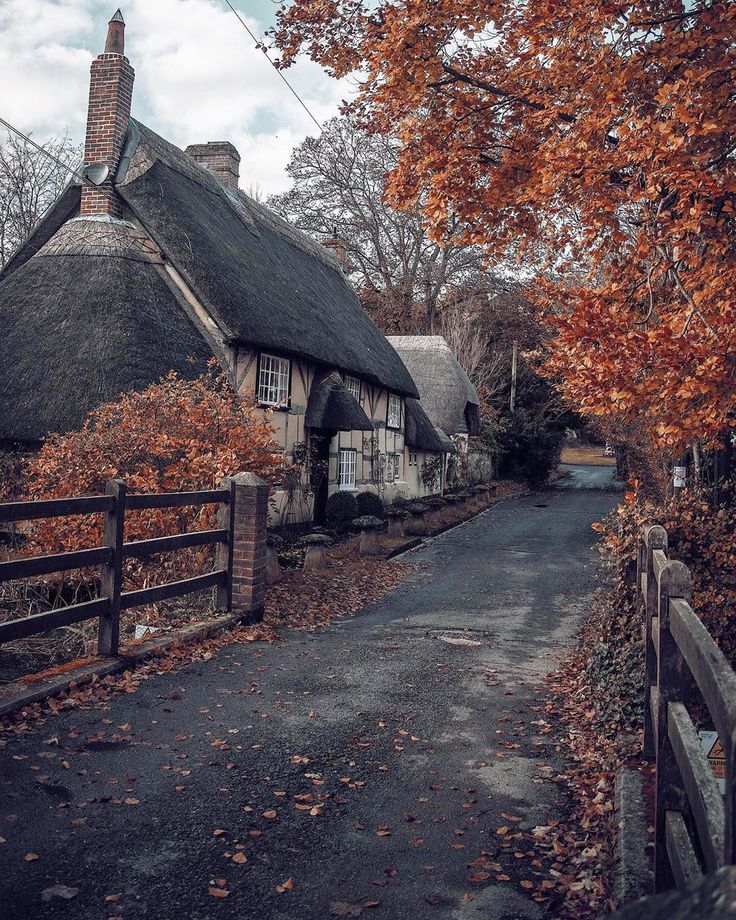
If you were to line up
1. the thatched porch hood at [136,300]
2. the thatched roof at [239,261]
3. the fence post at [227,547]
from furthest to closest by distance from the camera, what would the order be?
the thatched roof at [239,261]
the thatched porch hood at [136,300]
the fence post at [227,547]

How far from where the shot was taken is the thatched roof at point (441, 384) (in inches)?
1264

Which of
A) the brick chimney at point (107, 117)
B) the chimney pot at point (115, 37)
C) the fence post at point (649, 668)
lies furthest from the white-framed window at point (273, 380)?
the fence post at point (649, 668)

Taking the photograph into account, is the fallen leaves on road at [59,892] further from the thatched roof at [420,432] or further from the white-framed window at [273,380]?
the thatched roof at [420,432]

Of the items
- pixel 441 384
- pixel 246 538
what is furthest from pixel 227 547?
pixel 441 384

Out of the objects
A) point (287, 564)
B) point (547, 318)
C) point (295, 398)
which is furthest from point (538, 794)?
point (295, 398)

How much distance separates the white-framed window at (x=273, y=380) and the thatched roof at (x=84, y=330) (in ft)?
4.67

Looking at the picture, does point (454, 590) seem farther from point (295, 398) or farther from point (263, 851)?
point (263, 851)

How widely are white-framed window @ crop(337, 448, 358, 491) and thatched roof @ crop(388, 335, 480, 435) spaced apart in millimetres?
11365

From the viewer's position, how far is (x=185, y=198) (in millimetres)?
16469

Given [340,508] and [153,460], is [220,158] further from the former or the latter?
[153,460]

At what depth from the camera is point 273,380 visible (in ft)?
53.3

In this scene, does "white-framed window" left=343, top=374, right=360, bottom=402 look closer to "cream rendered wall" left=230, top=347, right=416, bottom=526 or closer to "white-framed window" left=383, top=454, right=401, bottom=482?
"cream rendered wall" left=230, top=347, right=416, bottom=526

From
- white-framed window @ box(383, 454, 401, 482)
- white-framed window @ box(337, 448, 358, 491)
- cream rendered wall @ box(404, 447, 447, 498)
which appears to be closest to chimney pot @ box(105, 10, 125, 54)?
white-framed window @ box(337, 448, 358, 491)

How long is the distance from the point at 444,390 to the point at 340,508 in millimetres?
14806
